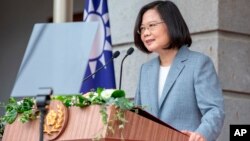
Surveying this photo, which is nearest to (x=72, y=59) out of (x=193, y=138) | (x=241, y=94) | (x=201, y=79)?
(x=193, y=138)

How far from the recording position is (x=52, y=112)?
396cm

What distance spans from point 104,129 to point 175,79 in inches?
43.9

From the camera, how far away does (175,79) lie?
4.73m

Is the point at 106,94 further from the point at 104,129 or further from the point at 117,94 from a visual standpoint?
the point at 104,129

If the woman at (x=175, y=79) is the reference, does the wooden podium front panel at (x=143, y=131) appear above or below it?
below

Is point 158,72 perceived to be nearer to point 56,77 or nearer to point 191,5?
point 56,77

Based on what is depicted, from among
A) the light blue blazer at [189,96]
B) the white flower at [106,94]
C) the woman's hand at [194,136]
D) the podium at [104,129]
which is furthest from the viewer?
the light blue blazer at [189,96]

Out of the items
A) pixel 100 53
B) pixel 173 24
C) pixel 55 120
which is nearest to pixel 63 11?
pixel 100 53

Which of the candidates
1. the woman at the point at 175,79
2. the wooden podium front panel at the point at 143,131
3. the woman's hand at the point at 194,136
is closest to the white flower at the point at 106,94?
the wooden podium front panel at the point at 143,131

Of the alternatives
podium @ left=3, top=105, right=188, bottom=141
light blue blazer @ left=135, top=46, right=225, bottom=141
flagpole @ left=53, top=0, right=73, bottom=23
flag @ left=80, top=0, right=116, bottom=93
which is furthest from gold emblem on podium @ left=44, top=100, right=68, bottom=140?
flagpole @ left=53, top=0, right=73, bottom=23

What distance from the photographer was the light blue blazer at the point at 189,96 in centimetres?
455

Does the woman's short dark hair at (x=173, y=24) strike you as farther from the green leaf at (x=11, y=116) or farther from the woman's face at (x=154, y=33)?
the green leaf at (x=11, y=116)

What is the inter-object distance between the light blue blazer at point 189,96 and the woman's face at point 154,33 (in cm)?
12

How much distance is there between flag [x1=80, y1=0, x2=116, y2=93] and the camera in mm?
6570
